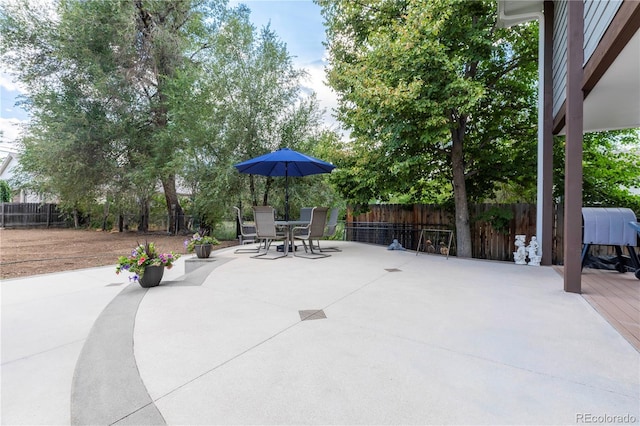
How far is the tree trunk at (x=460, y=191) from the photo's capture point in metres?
6.61

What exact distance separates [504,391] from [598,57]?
10.3ft

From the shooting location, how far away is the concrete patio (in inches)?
55.6

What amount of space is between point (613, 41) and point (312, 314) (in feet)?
11.1

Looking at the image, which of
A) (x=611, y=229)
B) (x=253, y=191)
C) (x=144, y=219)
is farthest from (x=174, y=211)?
(x=611, y=229)

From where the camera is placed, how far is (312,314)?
2660mm

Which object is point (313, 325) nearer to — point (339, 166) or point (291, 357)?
point (291, 357)

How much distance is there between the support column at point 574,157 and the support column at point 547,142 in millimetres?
1919

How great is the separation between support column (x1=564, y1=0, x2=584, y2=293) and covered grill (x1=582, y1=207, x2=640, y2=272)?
40.1 inches

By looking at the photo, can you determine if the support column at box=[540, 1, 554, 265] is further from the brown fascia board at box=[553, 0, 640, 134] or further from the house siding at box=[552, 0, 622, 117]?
the brown fascia board at box=[553, 0, 640, 134]

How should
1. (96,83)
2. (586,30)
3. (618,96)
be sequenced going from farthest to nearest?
(96,83) < (618,96) < (586,30)

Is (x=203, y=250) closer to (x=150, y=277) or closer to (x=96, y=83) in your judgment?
(x=150, y=277)

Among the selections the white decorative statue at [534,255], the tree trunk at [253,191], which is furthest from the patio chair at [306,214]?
the white decorative statue at [534,255]

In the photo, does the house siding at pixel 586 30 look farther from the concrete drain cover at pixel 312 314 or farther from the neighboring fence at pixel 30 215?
the neighboring fence at pixel 30 215

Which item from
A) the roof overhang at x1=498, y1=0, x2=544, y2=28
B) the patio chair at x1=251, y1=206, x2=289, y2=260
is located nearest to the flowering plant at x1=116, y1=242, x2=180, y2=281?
the patio chair at x1=251, y1=206, x2=289, y2=260
